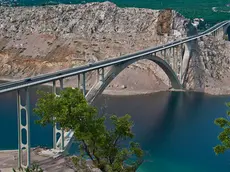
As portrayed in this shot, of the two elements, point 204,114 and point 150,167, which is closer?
point 150,167

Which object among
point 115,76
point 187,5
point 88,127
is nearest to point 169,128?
point 115,76

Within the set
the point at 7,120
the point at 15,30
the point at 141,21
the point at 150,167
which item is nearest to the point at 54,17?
the point at 15,30

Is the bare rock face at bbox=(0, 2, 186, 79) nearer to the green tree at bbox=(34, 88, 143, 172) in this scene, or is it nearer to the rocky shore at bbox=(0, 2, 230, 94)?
the rocky shore at bbox=(0, 2, 230, 94)

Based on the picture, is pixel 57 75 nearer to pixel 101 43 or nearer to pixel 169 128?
pixel 169 128

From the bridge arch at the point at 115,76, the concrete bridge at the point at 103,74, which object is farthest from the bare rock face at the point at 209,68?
the bridge arch at the point at 115,76

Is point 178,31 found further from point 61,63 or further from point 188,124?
point 188,124

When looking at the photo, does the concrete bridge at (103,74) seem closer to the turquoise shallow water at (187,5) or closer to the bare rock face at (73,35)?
the bare rock face at (73,35)

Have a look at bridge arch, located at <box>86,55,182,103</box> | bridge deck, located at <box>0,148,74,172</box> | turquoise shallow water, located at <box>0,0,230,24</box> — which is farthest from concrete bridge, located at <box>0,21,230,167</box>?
turquoise shallow water, located at <box>0,0,230,24</box>
